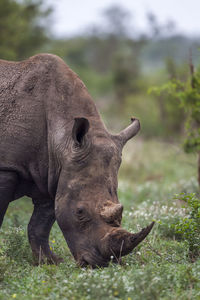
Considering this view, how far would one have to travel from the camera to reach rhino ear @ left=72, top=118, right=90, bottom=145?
19.5 feet

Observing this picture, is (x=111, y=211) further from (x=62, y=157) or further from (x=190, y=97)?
(x=190, y=97)

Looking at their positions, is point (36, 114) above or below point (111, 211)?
above

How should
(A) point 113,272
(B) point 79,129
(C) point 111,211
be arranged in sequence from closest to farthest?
(A) point 113,272 → (C) point 111,211 → (B) point 79,129

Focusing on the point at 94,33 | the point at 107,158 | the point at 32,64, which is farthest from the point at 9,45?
the point at 94,33

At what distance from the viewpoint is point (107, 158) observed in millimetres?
6113

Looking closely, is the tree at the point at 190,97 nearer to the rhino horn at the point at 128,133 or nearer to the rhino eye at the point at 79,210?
the rhino horn at the point at 128,133

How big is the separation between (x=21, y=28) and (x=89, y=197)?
13905 millimetres

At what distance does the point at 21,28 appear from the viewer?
18.8 metres

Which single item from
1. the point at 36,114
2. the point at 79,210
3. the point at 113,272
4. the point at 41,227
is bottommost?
the point at 41,227

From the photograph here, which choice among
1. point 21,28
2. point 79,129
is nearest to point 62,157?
point 79,129

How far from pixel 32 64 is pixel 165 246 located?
2.89m

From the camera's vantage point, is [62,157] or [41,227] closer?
[62,157]

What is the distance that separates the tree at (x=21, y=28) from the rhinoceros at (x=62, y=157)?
9812 mm

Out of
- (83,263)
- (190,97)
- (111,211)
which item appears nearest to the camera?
(111,211)
